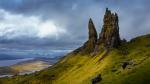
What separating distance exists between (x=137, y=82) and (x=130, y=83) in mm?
4018

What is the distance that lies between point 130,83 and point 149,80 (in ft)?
34.9

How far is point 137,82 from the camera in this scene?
198 metres

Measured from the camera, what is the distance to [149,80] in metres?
196

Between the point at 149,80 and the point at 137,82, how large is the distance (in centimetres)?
665

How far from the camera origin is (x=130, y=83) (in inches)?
7849
